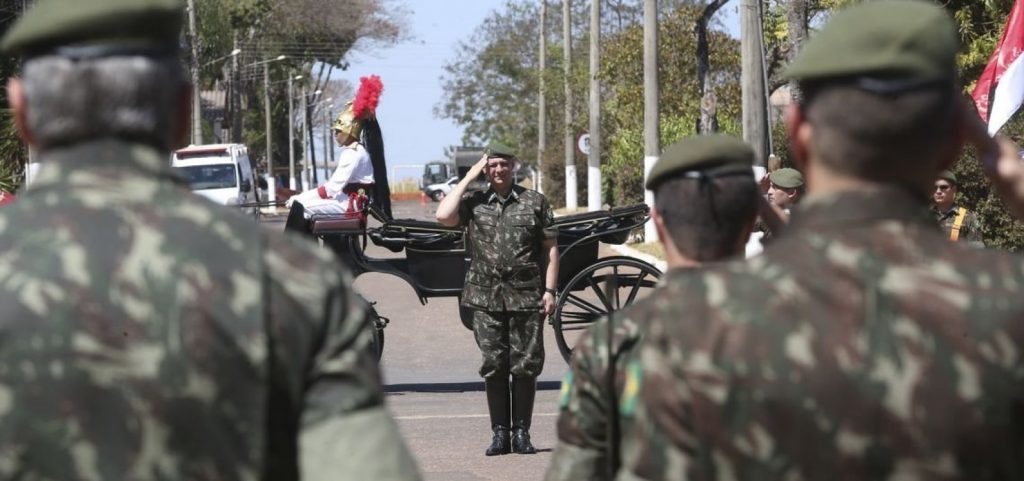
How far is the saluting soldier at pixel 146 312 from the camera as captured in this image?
2592 millimetres

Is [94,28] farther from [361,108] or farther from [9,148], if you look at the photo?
[9,148]

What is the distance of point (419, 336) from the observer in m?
17.2

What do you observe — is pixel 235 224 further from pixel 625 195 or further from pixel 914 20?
pixel 625 195

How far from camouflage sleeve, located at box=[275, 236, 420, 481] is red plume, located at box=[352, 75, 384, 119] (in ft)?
31.5

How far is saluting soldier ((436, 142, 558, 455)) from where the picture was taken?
10.0 m

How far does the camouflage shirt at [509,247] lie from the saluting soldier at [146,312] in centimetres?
732

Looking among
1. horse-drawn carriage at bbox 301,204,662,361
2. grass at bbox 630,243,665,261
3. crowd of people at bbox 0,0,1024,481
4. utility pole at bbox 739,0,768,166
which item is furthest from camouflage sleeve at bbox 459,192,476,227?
grass at bbox 630,243,665,261

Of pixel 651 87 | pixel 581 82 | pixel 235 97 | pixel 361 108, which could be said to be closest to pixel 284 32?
pixel 235 97

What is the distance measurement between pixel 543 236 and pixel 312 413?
7569 millimetres

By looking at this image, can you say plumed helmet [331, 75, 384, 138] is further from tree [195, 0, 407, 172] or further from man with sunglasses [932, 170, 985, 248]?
tree [195, 0, 407, 172]

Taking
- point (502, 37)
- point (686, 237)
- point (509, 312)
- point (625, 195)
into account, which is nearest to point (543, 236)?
point (509, 312)

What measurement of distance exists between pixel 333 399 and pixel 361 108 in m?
9.73

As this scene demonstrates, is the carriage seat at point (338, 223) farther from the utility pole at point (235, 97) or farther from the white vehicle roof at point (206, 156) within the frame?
the utility pole at point (235, 97)

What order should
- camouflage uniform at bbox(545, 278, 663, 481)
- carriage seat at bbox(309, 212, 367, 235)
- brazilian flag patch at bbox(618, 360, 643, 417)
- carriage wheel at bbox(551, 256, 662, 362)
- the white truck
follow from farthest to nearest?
1. the white truck
2. carriage wheel at bbox(551, 256, 662, 362)
3. carriage seat at bbox(309, 212, 367, 235)
4. camouflage uniform at bbox(545, 278, 663, 481)
5. brazilian flag patch at bbox(618, 360, 643, 417)
